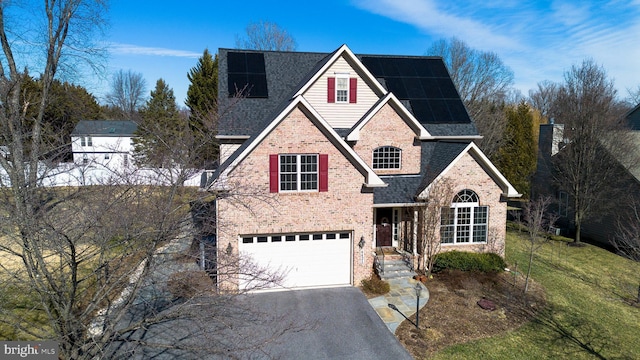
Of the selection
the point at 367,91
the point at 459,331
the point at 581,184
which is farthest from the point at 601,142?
the point at 459,331

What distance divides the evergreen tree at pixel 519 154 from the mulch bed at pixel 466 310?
67.6ft

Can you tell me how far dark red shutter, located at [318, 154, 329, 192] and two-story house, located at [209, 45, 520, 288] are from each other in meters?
0.04

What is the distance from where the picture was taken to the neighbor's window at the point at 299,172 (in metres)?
15.6

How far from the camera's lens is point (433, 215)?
59.0ft

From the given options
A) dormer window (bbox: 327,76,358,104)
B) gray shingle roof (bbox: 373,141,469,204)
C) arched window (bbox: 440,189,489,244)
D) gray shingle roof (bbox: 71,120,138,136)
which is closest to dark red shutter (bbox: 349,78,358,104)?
dormer window (bbox: 327,76,358,104)

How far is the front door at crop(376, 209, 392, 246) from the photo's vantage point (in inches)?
792

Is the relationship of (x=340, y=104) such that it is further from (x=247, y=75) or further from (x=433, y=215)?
(x=433, y=215)

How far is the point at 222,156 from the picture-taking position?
67.0ft

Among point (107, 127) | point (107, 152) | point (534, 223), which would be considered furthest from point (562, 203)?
point (107, 127)

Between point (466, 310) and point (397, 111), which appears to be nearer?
point (466, 310)

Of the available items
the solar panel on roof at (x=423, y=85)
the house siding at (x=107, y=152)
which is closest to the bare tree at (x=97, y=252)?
the house siding at (x=107, y=152)

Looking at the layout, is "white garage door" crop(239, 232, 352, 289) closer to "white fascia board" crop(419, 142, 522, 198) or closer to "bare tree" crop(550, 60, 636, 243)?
"white fascia board" crop(419, 142, 522, 198)

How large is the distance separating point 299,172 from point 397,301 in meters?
6.26

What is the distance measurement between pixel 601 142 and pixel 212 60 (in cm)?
3571
